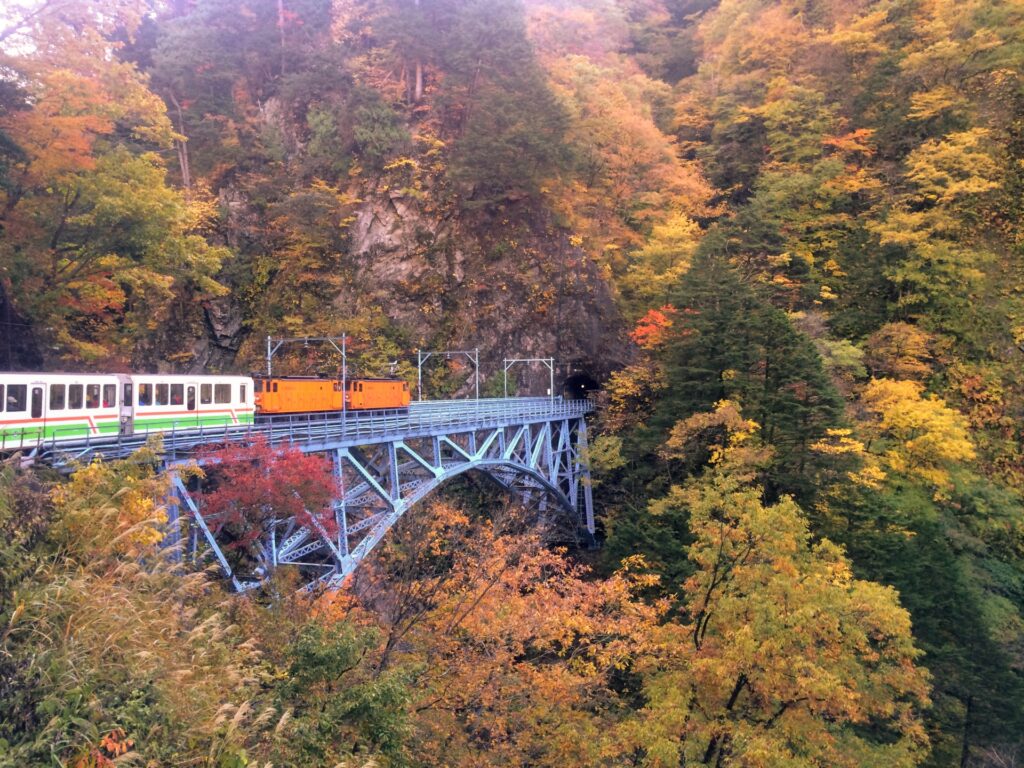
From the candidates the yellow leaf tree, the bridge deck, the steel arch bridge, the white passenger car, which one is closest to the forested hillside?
the yellow leaf tree

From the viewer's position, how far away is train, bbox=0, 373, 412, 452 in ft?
38.5

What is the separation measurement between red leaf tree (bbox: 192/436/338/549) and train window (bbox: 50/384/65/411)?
9.51ft

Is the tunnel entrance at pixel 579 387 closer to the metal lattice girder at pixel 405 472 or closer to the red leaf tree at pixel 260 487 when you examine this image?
the metal lattice girder at pixel 405 472

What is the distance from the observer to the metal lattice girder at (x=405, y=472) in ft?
46.2

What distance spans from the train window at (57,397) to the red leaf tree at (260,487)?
290 centimetres

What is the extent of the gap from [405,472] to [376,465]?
1.26 meters

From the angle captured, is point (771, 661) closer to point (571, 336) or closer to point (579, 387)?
point (571, 336)

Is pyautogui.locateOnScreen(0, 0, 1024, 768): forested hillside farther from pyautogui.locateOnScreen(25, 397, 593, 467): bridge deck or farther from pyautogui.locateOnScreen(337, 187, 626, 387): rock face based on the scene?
pyautogui.locateOnScreen(25, 397, 593, 467): bridge deck

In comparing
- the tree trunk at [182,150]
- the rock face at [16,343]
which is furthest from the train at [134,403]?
the tree trunk at [182,150]

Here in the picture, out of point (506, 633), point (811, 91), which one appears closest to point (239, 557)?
point (506, 633)

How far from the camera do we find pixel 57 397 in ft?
40.9

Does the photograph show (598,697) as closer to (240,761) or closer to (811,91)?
(240,761)

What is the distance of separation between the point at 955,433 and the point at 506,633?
57.4 feet

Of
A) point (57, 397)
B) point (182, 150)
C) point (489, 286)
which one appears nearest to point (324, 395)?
point (57, 397)
